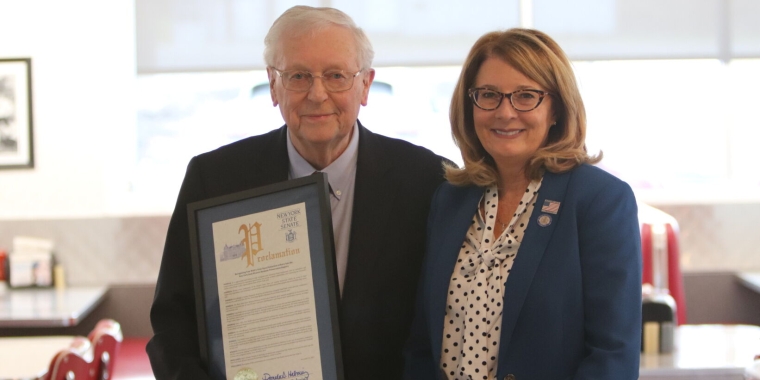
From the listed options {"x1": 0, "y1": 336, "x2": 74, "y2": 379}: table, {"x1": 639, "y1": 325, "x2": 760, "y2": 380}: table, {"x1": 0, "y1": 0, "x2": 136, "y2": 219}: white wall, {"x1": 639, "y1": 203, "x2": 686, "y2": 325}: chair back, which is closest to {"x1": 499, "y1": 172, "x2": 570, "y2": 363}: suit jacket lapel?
{"x1": 639, "y1": 325, "x2": 760, "y2": 380}: table

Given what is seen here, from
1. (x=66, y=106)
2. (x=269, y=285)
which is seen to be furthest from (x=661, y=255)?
(x=66, y=106)

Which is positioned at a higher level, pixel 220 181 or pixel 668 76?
pixel 668 76

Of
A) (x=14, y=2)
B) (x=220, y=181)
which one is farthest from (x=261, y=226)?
(x=14, y=2)

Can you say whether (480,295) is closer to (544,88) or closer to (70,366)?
(544,88)

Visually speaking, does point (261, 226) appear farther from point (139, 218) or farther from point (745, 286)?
point (745, 286)

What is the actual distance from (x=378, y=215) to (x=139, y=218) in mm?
3552

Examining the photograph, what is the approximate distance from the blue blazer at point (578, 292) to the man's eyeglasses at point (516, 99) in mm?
211

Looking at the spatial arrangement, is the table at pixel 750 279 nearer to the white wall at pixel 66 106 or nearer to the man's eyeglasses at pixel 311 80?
the man's eyeglasses at pixel 311 80

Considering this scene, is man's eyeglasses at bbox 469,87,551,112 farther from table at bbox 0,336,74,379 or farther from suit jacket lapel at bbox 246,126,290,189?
table at bbox 0,336,74,379

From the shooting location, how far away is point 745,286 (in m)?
5.07

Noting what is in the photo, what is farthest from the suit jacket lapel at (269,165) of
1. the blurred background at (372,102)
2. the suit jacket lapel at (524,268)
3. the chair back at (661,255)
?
the blurred background at (372,102)

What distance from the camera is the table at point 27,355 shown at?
3.35 metres

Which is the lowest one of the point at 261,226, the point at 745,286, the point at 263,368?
the point at 745,286

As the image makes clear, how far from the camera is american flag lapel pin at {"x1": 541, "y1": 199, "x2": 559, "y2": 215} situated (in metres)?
1.74
